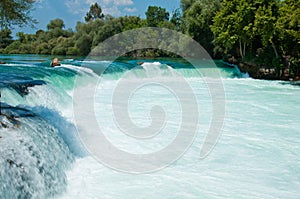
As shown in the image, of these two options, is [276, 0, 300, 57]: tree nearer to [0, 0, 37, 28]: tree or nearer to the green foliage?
[0, 0, 37, 28]: tree

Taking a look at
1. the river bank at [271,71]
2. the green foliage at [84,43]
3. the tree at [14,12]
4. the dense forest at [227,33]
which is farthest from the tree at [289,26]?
the green foliage at [84,43]

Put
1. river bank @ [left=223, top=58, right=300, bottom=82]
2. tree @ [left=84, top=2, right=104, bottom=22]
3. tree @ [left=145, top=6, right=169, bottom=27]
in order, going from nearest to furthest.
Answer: river bank @ [left=223, top=58, right=300, bottom=82]
tree @ [left=145, top=6, right=169, bottom=27]
tree @ [left=84, top=2, right=104, bottom=22]

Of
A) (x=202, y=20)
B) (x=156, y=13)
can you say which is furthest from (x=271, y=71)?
(x=156, y=13)

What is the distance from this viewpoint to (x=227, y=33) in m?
16.1

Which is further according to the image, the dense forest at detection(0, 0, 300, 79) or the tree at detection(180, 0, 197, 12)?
the tree at detection(180, 0, 197, 12)

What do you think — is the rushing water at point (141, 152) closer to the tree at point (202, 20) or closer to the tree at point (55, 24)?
the tree at point (202, 20)

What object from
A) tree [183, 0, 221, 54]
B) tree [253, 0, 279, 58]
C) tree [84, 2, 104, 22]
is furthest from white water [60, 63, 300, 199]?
tree [84, 2, 104, 22]

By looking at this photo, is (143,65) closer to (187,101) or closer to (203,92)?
(203,92)

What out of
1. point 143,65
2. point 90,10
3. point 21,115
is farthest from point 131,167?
point 90,10

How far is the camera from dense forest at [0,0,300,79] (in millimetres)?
14617

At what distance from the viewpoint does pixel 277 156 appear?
16.6 ft

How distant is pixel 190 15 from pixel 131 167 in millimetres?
21385

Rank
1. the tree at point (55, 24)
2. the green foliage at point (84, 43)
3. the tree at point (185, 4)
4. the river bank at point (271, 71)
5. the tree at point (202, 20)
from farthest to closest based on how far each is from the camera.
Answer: the tree at point (55, 24)
the green foliage at point (84, 43)
the tree at point (185, 4)
the tree at point (202, 20)
the river bank at point (271, 71)

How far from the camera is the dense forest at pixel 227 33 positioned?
14617 millimetres
